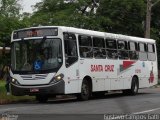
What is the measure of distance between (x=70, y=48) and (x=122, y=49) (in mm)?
5673

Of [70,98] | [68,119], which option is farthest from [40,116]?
[70,98]

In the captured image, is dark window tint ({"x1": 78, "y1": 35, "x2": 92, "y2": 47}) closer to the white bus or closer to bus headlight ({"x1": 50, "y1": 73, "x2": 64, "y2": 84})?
the white bus

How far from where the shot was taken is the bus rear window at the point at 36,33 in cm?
2244

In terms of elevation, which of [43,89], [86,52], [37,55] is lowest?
[43,89]

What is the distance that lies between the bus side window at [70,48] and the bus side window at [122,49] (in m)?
4.85

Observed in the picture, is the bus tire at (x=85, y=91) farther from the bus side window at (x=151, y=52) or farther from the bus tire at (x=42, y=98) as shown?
the bus side window at (x=151, y=52)

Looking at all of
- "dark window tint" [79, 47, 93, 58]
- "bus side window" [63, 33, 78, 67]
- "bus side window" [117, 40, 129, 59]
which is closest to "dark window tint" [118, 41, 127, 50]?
"bus side window" [117, 40, 129, 59]

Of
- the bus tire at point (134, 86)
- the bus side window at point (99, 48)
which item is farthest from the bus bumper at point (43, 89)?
the bus tire at point (134, 86)

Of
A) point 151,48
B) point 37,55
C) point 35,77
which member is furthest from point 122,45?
point 35,77

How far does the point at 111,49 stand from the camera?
1046 inches

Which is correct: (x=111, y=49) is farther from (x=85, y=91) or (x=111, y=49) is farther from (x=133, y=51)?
(x=85, y=91)

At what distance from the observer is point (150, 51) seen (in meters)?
31.4

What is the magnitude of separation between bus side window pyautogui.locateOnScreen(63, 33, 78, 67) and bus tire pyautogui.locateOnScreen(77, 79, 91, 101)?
144 cm

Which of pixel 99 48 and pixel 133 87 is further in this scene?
pixel 133 87
